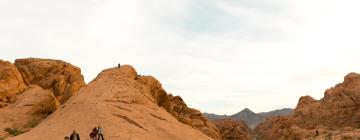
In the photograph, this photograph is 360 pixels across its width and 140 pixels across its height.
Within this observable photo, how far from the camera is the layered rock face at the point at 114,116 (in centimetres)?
2792

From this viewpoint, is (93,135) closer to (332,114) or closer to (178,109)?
(178,109)

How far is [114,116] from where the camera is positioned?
96.7 ft

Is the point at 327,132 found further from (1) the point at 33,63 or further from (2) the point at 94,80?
(1) the point at 33,63

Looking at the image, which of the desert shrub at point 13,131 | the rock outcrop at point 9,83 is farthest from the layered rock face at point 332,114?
the rock outcrop at point 9,83

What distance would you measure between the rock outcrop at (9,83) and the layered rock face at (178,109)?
472 inches

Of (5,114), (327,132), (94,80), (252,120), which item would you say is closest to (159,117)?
(94,80)

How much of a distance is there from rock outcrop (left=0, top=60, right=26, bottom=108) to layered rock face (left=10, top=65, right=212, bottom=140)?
30.7ft

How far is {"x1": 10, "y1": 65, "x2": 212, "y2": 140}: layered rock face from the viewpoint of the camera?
27.9 meters

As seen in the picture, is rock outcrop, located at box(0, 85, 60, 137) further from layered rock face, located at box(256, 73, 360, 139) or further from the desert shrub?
layered rock face, located at box(256, 73, 360, 139)

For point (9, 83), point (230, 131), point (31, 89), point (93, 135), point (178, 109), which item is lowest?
point (93, 135)

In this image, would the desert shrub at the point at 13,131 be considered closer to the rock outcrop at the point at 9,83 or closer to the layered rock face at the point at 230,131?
the rock outcrop at the point at 9,83

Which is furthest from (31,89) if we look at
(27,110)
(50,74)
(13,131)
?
(13,131)

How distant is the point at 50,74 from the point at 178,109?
45.8 ft

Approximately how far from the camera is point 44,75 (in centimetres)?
4584
